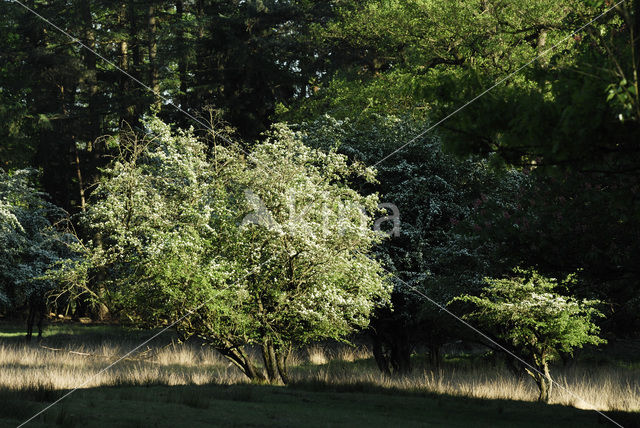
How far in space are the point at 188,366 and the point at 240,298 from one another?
910 centimetres

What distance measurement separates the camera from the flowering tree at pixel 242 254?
13.6 metres

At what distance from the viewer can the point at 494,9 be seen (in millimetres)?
28859

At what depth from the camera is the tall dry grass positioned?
48.9 ft

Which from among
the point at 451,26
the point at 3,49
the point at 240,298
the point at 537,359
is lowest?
the point at 537,359

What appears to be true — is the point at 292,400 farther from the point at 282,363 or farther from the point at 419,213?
the point at 419,213

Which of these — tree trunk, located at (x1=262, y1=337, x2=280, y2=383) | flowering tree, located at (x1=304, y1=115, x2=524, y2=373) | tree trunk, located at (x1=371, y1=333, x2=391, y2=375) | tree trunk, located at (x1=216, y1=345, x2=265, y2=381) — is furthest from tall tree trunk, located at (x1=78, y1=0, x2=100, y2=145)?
tree trunk, located at (x1=262, y1=337, x2=280, y2=383)

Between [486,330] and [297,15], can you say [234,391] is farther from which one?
[297,15]

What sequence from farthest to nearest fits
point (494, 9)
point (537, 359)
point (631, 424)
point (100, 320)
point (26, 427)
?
point (100, 320) → point (494, 9) → point (537, 359) → point (631, 424) → point (26, 427)

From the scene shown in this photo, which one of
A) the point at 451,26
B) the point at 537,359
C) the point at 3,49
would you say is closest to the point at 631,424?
the point at 537,359

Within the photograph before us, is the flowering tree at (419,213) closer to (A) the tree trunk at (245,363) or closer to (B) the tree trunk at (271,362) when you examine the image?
(B) the tree trunk at (271,362)

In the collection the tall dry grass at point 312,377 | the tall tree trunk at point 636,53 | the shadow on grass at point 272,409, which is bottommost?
the shadow on grass at point 272,409

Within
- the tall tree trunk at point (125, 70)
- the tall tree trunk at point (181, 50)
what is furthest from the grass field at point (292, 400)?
the tall tree trunk at point (181, 50)

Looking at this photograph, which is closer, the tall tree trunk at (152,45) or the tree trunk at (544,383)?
the tree trunk at (544,383)

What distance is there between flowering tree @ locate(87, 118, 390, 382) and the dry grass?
5.94 ft
